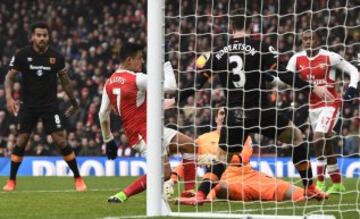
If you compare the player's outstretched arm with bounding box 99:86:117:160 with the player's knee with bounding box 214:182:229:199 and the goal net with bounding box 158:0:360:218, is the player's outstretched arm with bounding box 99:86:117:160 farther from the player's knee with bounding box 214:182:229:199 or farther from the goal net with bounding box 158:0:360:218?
the player's knee with bounding box 214:182:229:199

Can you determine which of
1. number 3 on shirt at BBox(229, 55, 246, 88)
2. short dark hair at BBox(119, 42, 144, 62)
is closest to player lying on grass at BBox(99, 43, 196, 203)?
short dark hair at BBox(119, 42, 144, 62)

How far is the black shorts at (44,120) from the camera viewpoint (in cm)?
1238

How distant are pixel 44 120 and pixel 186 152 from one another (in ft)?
8.84

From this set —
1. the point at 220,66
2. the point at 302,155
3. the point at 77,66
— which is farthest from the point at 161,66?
the point at 77,66

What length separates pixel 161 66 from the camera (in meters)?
8.70

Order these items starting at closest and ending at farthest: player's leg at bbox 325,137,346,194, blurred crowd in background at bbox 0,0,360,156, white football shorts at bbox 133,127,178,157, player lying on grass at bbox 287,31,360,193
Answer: white football shorts at bbox 133,127,178,157 → player lying on grass at bbox 287,31,360,193 → player's leg at bbox 325,137,346,194 → blurred crowd in background at bbox 0,0,360,156

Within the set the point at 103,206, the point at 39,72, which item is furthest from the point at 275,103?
the point at 103,206

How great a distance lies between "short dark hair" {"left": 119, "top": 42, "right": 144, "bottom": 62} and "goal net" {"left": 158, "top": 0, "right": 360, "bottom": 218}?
0.48 m

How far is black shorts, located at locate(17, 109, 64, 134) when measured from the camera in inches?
488

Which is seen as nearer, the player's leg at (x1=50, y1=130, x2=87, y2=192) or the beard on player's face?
the beard on player's face

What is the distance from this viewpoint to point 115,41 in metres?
27.0

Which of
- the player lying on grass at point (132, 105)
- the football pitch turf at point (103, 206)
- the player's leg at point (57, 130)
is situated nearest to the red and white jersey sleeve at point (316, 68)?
the football pitch turf at point (103, 206)

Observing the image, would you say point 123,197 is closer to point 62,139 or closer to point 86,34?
point 62,139

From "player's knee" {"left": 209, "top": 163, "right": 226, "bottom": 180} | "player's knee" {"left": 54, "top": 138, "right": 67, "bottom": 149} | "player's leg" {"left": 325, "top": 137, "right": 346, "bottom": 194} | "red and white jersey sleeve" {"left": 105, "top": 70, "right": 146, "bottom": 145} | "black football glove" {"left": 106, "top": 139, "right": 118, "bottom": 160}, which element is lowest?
"player's leg" {"left": 325, "top": 137, "right": 346, "bottom": 194}
